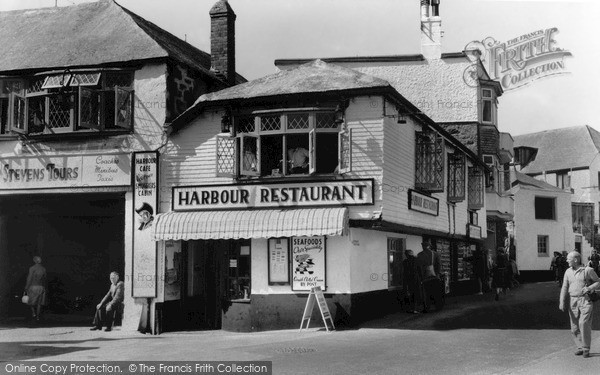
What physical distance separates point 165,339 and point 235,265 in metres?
2.90

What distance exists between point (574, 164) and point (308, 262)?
4490cm

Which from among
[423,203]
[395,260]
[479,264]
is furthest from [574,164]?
[395,260]

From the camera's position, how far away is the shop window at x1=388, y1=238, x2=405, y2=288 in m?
20.2

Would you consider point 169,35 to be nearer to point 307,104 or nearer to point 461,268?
point 307,104

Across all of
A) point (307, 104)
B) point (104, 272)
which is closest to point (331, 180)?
point (307, 104)

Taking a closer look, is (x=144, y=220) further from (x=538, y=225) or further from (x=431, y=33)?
(x=538, y=225)

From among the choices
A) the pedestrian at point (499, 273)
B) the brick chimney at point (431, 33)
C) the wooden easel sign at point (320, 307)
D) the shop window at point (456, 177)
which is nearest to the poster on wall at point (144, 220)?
the wooden easel sign at point (320, 307)

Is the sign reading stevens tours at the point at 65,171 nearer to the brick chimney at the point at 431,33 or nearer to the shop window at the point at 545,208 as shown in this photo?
the brick chimney at the point at 431,33

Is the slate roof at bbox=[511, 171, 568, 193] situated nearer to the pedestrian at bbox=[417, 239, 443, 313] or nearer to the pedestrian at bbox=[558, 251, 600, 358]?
the pedestrian at bbox=[417, 239, 443, 313]

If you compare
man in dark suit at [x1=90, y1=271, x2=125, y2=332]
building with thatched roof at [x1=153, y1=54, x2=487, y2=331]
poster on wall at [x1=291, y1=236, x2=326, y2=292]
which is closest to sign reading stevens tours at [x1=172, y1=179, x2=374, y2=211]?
Result: building with thatched roof at [x1=153, y1=54, x2=487, y2=331]

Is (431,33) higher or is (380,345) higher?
(431,33)

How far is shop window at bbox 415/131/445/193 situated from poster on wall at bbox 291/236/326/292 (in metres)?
4.63

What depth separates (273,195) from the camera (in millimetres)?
17547

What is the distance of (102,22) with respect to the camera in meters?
20.8
